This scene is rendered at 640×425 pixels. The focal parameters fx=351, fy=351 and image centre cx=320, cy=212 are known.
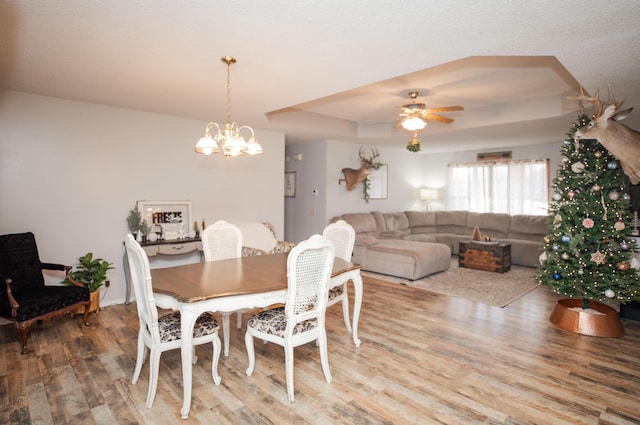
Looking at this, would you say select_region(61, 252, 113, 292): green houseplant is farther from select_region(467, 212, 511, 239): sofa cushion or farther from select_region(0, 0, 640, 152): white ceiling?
select_region(467, 212, 511, 239): sofa cushion

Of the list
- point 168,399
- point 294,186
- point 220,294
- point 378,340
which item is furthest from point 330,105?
point 168,399

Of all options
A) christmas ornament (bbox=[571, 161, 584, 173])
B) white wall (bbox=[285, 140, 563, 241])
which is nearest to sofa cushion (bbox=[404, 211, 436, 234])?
white wall (bbox=[285, 140, 563, 241])

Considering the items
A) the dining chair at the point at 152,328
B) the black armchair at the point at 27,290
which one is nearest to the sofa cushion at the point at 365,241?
the dining chair at the point at 152,328

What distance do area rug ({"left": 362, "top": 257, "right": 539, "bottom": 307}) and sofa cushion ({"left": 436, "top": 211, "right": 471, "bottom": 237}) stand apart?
168 centimetres

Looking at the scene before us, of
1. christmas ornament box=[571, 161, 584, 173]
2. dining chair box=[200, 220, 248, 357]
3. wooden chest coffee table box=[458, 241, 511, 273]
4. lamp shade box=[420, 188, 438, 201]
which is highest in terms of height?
christmas ornament box=[571, 161, 584, 173]

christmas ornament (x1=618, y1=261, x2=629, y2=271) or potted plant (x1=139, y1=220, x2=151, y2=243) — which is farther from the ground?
potted plant (x1=139, y1=220, x2=151, y2=243)

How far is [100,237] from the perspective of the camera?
4.23 m

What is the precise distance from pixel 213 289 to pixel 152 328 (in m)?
0.43

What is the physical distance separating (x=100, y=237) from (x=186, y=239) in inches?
38.2

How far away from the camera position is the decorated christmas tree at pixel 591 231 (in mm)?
3350

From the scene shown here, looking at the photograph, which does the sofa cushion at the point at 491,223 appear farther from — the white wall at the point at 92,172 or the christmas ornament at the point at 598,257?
the white wall at the point at 92,172

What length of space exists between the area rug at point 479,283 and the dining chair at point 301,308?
2.82m

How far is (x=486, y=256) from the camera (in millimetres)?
6078

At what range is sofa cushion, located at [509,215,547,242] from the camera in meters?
6.69
